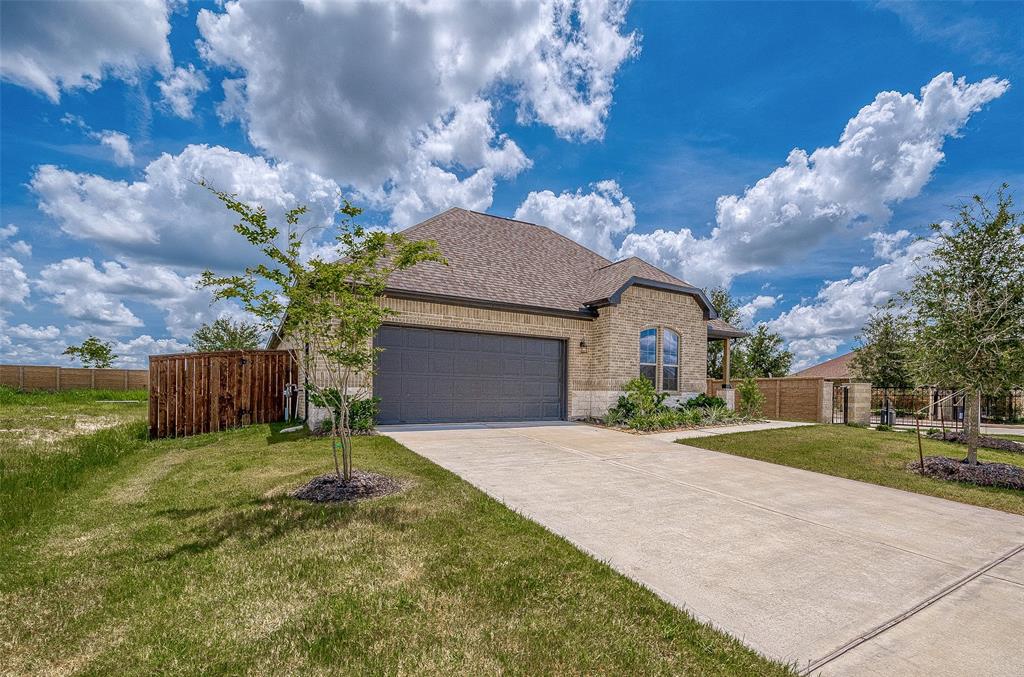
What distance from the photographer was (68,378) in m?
27.3

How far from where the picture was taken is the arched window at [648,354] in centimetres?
1508

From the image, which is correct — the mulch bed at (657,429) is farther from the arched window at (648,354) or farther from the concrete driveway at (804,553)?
the concrete driveway at (804,553)

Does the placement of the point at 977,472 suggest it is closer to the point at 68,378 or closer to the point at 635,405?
the point at 635,405

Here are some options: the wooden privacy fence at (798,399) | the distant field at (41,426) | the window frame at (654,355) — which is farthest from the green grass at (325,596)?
the wooden privacy fence at (798,399)

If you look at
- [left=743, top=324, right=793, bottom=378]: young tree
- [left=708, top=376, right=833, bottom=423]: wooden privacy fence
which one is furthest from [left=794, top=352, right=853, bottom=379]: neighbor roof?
[left=708, top=376, right=833, bottom=423]: wooden privacy fence

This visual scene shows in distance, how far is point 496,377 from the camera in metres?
13.4

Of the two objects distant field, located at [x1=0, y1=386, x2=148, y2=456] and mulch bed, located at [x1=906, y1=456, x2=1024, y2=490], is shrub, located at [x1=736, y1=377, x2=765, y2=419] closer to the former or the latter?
mulch bed, located at [x1=906, y1=456, x2=1024, y2=490]

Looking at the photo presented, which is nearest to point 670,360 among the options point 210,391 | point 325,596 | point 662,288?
point 662,288

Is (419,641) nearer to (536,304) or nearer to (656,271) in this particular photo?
(536,304)

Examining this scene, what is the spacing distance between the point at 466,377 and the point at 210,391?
6.36m

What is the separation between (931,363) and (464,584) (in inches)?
357

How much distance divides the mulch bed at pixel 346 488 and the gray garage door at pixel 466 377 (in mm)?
5452

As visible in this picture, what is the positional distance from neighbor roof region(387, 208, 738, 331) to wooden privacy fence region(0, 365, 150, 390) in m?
22.9

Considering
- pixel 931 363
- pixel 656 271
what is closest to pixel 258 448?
pixel 931 363
